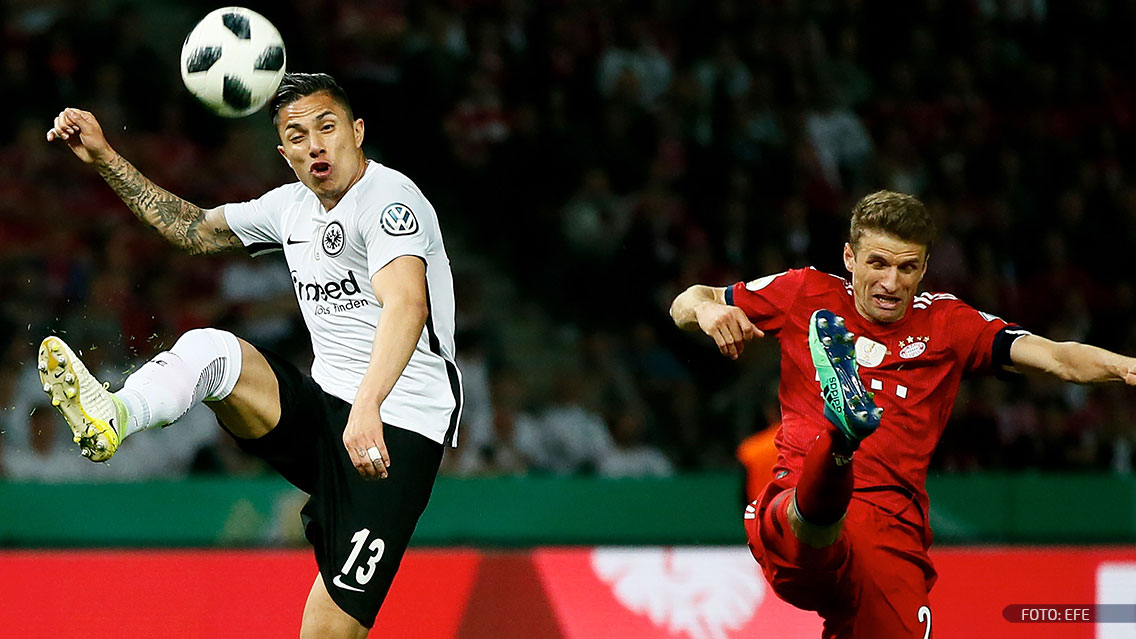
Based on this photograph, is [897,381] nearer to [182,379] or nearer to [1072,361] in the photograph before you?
[1072,361]

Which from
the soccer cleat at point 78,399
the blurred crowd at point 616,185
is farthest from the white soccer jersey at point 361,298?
the blurred crowd at point 616,185

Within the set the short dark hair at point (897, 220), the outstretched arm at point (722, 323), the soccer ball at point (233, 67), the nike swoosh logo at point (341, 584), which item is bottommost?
the nike swoosh logo at point (341, 584)

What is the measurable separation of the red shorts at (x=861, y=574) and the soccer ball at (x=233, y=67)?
1.97 m

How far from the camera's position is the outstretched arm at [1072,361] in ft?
13.2

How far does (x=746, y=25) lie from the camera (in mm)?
10930

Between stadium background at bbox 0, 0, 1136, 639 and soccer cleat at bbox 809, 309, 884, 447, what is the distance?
2247 millimetres

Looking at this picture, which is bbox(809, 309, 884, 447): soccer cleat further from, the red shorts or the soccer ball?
the soccer ball

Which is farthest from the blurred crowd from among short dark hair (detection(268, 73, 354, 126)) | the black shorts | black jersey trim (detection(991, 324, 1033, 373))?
short dark hair (detection(268, 73, 354, 126))

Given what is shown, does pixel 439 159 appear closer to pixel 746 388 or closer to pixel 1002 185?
pixel 746 388

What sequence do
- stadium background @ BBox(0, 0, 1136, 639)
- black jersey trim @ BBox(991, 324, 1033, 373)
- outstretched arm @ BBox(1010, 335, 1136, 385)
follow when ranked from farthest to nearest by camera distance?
stadium background @ BBox(0, 0, 1136, 639)
black jersey trim @ BBox(991, 324, 1033, 373)
outstretched arm @ BBox(1010, 335, 1136, 385)

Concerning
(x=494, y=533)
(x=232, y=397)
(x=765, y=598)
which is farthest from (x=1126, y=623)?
(x=232, y=397)

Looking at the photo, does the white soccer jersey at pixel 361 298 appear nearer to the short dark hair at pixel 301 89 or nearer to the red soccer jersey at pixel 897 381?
the short dark hair at pixel 301 89

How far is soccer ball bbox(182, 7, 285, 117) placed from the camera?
14.3 ft

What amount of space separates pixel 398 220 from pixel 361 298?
35 centimetres
